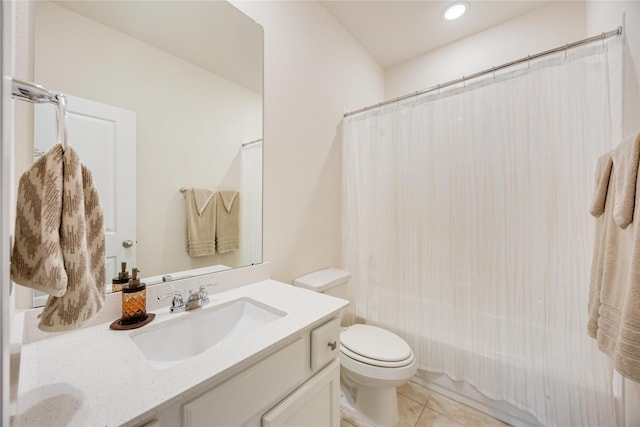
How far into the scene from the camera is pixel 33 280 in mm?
386

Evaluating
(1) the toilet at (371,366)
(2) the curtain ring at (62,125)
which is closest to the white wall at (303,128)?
(1) the toilet at (371,366)

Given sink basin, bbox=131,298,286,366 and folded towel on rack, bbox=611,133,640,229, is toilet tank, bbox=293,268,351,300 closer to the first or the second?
sink basin, bbox=131,298,286,366

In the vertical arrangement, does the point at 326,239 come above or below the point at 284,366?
above

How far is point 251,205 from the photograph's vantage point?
1.31m

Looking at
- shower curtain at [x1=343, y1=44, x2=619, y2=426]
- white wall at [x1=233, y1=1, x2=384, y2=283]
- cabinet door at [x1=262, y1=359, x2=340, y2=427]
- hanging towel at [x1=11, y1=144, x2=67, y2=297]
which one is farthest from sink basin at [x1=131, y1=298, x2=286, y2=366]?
shower curtain at [x1=343, y1=44, x2=619, y2=426]

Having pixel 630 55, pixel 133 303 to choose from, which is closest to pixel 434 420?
pixel 133 303

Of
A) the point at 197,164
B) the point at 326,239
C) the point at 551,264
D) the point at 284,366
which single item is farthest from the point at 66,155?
the point at 551,264

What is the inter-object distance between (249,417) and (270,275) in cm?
73

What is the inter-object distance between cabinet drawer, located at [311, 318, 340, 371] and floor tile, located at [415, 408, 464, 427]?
0.90 meters

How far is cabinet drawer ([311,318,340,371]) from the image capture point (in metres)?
0.87

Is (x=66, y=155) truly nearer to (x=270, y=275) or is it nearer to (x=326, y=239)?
(x=270, y=275)

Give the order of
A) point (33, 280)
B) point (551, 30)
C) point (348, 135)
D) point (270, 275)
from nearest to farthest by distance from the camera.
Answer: point (33, 280) → point (270, 275) → point (551, 30) → point (348, 135)

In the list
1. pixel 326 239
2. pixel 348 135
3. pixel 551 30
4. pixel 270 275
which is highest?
pixel 551 30

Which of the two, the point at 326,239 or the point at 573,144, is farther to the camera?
the point at 326,239
